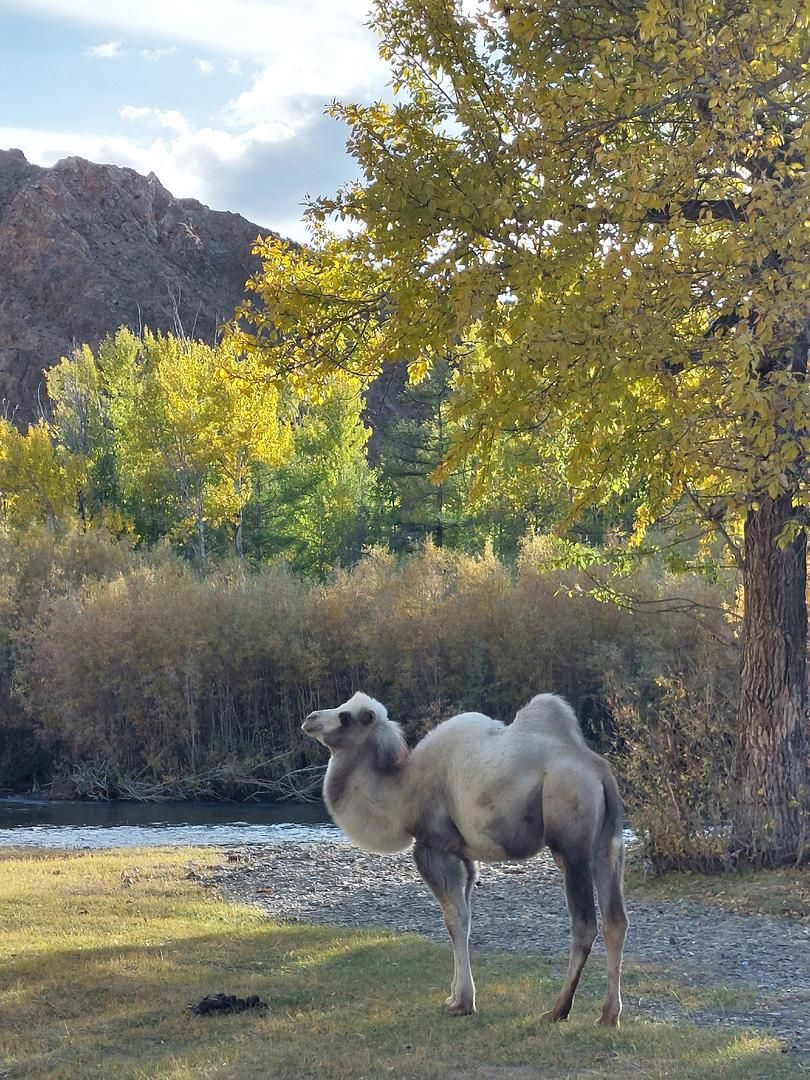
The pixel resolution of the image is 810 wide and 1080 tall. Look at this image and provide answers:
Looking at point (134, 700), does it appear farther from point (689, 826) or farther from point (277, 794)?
point (689, 826)

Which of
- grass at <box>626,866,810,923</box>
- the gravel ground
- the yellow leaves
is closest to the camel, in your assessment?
the gravel ground

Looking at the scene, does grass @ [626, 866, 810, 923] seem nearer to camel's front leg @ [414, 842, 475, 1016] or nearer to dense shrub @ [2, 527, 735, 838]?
camel's front leg @ [414, 842, 475, 1016]

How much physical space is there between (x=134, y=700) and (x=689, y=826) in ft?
88.3

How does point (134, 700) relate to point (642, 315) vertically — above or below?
below

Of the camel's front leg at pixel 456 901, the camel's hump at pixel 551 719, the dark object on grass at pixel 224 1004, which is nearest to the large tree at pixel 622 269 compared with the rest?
the camel's hump at pixel 551 719

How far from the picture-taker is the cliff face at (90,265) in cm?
10544

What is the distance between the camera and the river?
79.3 ft

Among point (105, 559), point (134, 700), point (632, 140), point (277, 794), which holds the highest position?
point (632, 140)

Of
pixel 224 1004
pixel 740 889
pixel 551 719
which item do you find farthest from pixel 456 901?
pixel 740 889

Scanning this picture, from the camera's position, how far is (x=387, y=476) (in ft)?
183

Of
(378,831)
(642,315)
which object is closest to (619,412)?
(642,315)

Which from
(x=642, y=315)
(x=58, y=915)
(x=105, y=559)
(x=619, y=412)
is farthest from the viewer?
(x=105, y=559)

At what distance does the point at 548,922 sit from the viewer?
36.2 feet

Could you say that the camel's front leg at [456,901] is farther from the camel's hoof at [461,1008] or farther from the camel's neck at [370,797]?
the camel's neck at [370,797]
